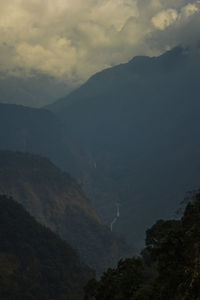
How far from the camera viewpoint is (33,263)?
320 feet

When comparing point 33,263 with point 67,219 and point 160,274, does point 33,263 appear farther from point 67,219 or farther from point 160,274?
point 67,219

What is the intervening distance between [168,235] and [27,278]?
78.5 metres

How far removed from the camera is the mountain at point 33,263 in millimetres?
84375

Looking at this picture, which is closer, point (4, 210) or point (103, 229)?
point (4, 210)

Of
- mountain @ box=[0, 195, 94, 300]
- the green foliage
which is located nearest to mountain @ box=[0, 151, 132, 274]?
mountain @ box=[0, 195, 94, 300]

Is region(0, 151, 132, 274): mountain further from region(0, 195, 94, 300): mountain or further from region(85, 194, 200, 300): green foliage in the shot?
region(85, 194, 200, 300): green foliage

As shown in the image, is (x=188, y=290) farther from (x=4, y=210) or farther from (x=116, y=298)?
(x=4, y=210)

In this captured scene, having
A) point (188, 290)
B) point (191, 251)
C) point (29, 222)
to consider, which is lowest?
point (188, 290)

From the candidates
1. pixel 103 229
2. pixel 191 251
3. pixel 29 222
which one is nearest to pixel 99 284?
pixel 191 251

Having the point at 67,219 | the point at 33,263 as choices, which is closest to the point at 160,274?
the point at 33,263

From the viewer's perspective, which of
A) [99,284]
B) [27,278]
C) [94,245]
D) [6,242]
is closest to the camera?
[99,284]

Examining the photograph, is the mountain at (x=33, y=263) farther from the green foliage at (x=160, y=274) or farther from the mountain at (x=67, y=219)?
the green foliage at (x=160, y=274)

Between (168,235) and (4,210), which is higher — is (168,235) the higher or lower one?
the lower one

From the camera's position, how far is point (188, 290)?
1461 centimetres
